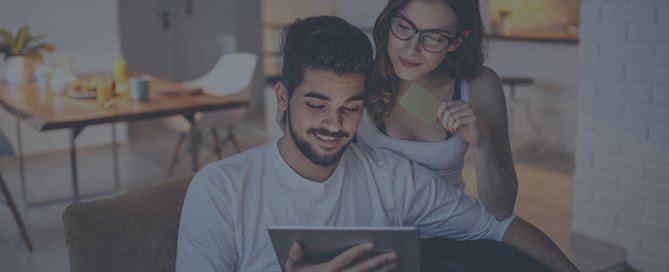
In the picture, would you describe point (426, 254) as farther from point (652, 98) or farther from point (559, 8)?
point (559, 8)

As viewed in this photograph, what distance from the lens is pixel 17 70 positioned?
4.23 m

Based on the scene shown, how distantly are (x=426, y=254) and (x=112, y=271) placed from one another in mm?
659

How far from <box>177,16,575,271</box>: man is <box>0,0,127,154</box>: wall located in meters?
4.29

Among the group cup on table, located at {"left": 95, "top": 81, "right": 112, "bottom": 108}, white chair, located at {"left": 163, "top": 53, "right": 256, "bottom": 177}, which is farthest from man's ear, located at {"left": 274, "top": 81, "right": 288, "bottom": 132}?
white chair, located at {"left": 163, "top": 53, "right": 256, "bottom": 177}

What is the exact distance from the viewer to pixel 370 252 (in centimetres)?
139

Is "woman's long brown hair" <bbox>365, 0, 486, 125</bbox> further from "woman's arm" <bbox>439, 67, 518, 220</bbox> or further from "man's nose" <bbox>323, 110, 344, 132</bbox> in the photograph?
"man's nose" <bbox>323, 110, 344, 132</bbox>

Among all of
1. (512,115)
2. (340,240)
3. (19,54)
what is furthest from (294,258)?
(512,115)

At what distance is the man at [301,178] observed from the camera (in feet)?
5.00

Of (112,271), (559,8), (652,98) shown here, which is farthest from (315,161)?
(559,8)

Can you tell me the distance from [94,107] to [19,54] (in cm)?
102

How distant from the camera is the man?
1.52 meters

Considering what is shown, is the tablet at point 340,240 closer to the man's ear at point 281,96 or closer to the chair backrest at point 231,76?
the man's ear at point 281,96

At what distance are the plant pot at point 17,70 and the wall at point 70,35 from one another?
1.16 metres

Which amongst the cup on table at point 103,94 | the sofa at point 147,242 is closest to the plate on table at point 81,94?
the cup on table at point 103,94
